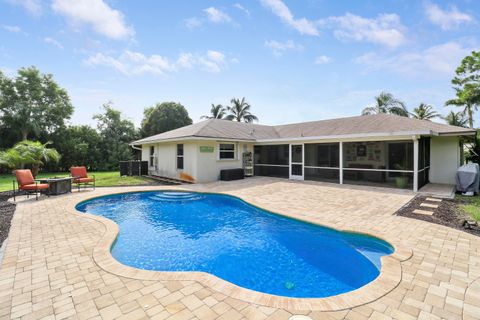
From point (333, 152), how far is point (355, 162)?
1604mm

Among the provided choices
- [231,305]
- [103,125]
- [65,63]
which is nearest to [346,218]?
[231,305]

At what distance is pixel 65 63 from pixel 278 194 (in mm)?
13993

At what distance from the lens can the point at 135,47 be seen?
38.2 feet

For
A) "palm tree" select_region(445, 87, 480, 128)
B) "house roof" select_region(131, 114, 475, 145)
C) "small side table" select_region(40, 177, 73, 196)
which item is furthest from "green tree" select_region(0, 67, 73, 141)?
"palm tree" select_region(445, 87, 480, 128)

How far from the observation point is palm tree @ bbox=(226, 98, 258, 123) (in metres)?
35.7

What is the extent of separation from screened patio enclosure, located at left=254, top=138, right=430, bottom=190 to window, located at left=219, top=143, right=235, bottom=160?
8.10 feet

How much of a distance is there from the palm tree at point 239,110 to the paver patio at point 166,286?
102 ft

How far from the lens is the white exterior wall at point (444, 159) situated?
40.1 feet

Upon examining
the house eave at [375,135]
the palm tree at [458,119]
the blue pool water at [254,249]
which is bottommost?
the blue pool water at [254,249]

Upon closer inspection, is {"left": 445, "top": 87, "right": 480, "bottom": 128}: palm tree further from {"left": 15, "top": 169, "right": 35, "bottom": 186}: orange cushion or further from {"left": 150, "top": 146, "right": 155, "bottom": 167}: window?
{"left": 15, "top": 169, "right": 35, "bottom": 186}: orange cushion

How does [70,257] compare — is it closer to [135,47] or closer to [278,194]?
[278,194]

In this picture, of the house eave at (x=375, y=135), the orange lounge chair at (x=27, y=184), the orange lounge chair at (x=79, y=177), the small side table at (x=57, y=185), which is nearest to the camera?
the orange lounge chair at (x=27, y=184)

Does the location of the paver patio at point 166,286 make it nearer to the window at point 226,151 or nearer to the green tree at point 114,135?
Result: the window at point 226,151

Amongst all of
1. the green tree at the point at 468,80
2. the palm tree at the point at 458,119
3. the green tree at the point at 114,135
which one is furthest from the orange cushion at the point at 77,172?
the palm tree at the point at 458,119
